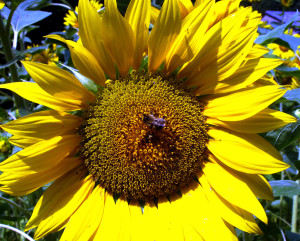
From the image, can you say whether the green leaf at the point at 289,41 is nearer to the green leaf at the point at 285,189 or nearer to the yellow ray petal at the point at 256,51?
the yellow ray petal at the point at 256,51

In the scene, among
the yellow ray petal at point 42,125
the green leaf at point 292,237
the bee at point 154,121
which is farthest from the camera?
the green leaf at point 292,237

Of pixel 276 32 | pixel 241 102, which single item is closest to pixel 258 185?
pixel 241 102

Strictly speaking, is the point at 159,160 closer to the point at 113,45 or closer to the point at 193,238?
the point at 193,238

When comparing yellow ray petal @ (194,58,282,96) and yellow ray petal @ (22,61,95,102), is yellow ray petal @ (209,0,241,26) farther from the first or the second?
yellow ray petal @ (22,61,95,102)

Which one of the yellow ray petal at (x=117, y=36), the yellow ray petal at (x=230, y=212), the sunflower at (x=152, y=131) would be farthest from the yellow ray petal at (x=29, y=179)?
the yellow ray petal at (x=230, y=212)

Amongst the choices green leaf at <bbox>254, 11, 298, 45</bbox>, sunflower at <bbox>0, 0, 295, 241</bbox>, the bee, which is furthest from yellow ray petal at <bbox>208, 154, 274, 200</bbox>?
green leaf at <bbox>254, 11, 298, 45</bbox>

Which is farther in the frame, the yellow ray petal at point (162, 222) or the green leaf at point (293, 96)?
the green leaf at point (293, 96)

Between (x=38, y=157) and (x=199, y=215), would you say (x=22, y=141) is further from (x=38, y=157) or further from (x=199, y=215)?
(x=199, y=215)
